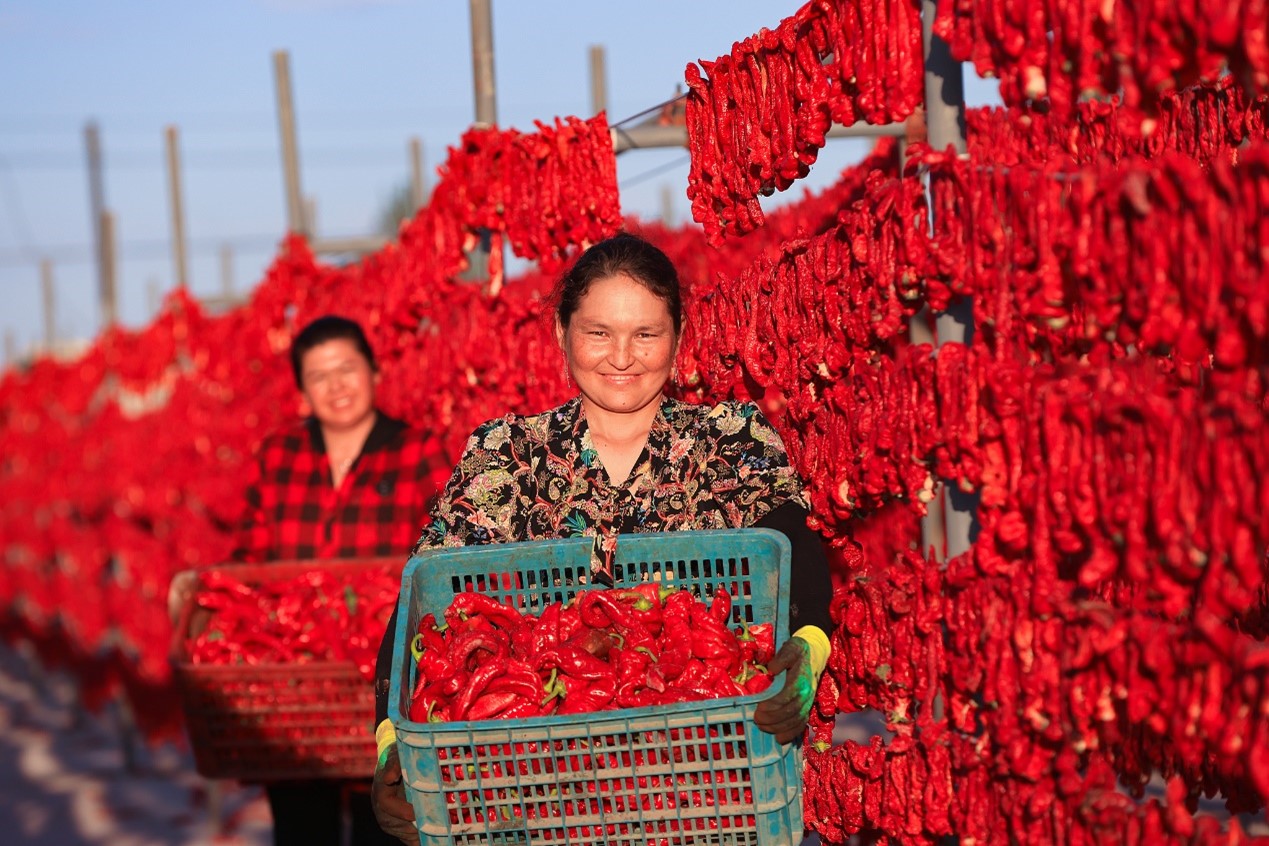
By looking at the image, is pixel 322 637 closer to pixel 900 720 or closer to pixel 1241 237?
pixel 900 720

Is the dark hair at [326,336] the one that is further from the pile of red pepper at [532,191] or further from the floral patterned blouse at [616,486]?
the floral patterned blouse at [616,486]

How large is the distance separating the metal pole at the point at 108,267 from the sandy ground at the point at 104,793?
506 cm

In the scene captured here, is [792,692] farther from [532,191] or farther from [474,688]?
[532,191]

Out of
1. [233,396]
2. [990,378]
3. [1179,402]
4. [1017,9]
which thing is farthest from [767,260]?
[233,396]

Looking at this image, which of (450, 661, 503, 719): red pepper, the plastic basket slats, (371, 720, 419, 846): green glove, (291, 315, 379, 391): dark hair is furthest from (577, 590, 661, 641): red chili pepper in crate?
(291, 315, 379, 391): dark hair

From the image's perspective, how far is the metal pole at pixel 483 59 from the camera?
5.47 m

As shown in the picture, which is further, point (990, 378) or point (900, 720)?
point (900, 720)

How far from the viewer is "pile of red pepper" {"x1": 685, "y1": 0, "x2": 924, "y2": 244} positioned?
289 centimetres

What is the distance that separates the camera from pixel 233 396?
10.6m

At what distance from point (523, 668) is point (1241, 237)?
1.40m

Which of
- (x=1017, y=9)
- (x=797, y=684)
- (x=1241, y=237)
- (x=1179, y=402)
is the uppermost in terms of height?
(x=1017, y=9)

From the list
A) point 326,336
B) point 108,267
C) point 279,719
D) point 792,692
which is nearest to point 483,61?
point 326,336

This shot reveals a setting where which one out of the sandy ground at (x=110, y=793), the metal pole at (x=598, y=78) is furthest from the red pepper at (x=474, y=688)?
the metal pole at (x=598, y=78)

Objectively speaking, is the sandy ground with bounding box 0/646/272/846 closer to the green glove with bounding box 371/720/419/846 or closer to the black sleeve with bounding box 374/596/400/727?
the black sleeve with bounding box 374/596/400/727
